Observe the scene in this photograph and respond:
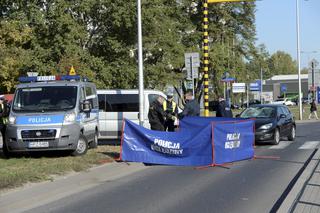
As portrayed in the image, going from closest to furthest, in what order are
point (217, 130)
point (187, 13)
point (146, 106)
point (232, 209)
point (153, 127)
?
point (232, 209), point (217, 130), point (153, 127), point (146, 106), point (187, 13)

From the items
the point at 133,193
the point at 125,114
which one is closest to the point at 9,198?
the point at 133,193

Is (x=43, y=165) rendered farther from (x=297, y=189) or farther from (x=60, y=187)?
(x=297, y=189)

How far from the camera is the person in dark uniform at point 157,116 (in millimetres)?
16172

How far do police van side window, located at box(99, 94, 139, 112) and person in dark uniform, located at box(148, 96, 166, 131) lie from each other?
9.39 ft

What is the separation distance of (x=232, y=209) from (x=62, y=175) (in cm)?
486

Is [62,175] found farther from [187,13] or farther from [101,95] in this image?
[187,13]

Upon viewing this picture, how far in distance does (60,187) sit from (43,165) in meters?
2.39

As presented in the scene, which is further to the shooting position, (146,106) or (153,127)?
(146,106)

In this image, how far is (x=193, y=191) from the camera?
953cm

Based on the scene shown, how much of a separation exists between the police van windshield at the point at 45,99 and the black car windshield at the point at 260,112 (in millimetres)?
8008

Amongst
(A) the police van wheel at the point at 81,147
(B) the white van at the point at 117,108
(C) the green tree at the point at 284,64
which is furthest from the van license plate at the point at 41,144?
(C) the green tree at the point at 284,64

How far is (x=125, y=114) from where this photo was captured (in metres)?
18.9

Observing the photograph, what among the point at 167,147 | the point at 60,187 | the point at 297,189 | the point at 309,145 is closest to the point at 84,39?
the point at 309,145

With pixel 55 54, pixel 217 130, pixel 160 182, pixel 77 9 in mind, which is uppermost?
pixel 77 9
